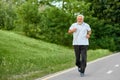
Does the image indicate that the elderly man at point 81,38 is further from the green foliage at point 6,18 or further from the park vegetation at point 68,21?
the green foliage at point 6,18

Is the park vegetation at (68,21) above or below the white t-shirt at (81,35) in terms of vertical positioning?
below

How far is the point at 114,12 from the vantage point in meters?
43.2

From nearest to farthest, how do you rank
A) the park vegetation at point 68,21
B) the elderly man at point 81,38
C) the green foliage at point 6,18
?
the elderly man at point 81,38, the park vegetation at point 68,21, the green foliage at point 6,18

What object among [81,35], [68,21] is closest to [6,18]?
[68,21]

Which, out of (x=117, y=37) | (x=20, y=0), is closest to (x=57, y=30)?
(x=117, y=37)

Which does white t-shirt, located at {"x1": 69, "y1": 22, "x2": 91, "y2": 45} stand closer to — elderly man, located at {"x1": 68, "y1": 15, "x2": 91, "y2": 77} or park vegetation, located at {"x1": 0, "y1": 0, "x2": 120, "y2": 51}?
elderly man, located at {"x1": 68, "y1": 15, "x2": 91, "y2": 77}

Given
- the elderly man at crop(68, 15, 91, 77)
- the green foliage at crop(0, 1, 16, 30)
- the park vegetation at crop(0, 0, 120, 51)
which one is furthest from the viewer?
the green foliage at crop(0, 1, 16, 30)

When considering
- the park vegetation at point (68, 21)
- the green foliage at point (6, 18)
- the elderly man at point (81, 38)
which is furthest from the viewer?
the green foliage at point (6, 18)

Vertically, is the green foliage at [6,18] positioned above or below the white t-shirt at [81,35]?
below

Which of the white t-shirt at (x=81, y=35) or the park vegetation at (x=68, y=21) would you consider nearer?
the white t-shirt at (x=81, y=35)

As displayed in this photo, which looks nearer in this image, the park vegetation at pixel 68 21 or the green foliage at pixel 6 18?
the park vegetation at pixel 68 21

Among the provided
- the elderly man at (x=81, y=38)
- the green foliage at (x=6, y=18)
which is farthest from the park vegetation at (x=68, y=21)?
the elderly man at (x=81, y=38)

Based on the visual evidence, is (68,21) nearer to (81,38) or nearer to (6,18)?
(6,18)

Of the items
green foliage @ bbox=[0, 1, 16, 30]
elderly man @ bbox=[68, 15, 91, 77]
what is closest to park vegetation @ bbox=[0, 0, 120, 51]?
green foliage @ bbox=[0, 1, 16, 30]
